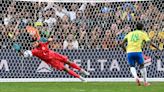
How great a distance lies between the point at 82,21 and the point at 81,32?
406 mm

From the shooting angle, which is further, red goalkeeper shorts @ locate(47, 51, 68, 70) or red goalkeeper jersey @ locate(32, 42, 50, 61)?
red goalkeeper shorts @ locate(47, 51, 68, 70)

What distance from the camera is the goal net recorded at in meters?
21.0

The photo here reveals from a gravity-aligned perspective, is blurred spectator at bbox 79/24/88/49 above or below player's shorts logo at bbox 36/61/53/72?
above

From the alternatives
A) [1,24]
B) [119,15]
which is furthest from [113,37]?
[1,24]

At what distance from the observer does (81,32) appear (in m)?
21.4

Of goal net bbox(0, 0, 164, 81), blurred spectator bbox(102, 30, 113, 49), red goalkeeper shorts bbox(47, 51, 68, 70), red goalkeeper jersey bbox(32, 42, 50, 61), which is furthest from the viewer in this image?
blurred spectator bbox(102, 30, 113, 49)

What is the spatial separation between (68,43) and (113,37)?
5.24 ft

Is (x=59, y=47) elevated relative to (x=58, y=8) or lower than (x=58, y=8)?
lower

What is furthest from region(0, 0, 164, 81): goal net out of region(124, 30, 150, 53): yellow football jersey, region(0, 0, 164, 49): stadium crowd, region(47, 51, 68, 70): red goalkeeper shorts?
region(124, 30, 150, 53): yellow football jersey

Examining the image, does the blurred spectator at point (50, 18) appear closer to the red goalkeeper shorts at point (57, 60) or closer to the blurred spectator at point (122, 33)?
the blurred spectator at point (122, 33)

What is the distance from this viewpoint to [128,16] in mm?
21469

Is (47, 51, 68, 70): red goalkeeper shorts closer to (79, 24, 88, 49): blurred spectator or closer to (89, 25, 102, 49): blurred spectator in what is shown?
(79, 24, 88, 49): blurred spectator
